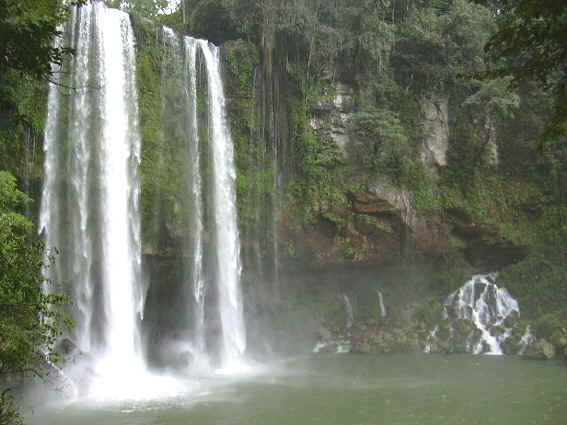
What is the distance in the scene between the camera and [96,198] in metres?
17.5

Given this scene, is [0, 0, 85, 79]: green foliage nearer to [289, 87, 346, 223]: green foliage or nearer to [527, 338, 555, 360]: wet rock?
[289, 87, 346, 223]: green foliage

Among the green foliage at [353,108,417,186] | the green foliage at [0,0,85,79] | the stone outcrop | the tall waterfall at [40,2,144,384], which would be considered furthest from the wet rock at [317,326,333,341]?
the green foliage at [0,0,85,79]

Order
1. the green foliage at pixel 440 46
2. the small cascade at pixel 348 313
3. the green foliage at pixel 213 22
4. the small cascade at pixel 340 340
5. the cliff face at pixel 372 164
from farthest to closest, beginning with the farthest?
the green foliage at pixel 440 46 → the small cascade at pixel 348 313 → the green foliage at pixel 213 22 → the small cascade at pixel 340 340 → the cliff face at pixel 372 164

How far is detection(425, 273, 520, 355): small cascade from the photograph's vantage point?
2103cm

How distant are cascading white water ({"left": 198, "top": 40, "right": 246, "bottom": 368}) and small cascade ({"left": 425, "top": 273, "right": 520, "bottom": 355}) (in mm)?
7506

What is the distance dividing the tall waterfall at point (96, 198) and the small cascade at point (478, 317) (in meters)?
11.7

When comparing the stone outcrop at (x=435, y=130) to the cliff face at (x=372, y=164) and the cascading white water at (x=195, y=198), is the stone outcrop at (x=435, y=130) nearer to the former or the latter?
the cliff face at (x=372, y=164)

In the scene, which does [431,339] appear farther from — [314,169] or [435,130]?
[435,130]

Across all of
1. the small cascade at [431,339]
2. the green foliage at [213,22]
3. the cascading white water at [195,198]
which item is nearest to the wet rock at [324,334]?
the small cascade at [431,339]

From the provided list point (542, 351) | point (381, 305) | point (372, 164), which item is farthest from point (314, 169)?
point (542, 351)

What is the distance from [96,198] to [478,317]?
1515cm

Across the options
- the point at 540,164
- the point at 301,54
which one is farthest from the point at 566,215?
the point at 301,54

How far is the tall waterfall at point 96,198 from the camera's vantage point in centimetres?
1694

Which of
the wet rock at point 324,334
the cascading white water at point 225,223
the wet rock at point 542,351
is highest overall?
the cascading white water at point 225,223
